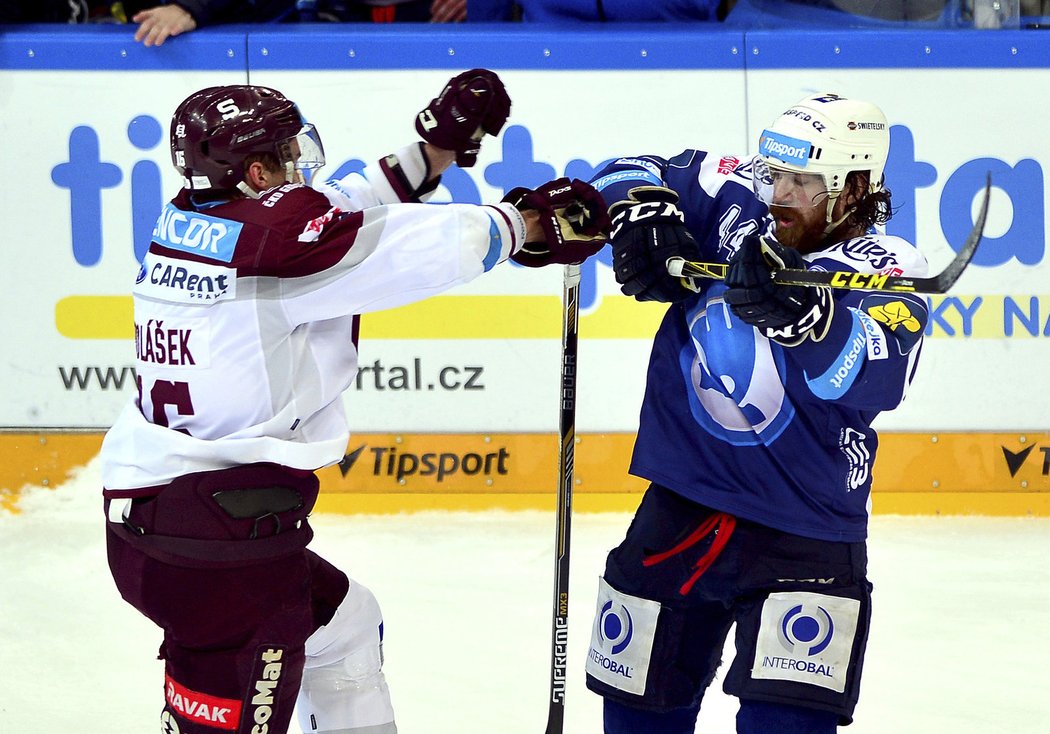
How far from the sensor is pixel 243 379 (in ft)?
7.00

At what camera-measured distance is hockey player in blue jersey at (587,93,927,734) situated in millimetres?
2229

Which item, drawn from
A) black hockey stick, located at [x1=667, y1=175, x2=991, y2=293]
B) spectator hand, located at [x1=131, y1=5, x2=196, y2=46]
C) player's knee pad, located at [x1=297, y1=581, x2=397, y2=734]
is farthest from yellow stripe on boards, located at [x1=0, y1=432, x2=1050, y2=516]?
black hockey stick, located at [x1=667, y1=175, x2=991, y2=293]

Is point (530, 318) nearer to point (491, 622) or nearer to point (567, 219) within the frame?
point (491, 622)

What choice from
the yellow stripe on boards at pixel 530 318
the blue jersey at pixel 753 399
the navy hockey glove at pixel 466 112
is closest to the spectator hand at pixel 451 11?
the yellow stripe on boards at pixel 530 318

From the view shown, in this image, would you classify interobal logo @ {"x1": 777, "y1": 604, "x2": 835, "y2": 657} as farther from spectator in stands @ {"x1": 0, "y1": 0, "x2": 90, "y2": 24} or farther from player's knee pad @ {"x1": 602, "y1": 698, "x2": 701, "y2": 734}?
spectator in stands @ {"x1": 0, "y1": 0, "x2": 90, "y2": 24}

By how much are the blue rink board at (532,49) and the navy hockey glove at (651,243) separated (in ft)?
6.95

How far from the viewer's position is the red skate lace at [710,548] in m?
2.32

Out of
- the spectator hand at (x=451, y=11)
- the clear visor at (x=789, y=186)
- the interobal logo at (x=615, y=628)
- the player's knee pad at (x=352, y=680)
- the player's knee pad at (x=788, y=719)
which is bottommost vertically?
the player's knee pad at (x=352, y=680)

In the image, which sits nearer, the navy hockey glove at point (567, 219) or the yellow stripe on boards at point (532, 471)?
the navy hockey glove at point (567, 219)

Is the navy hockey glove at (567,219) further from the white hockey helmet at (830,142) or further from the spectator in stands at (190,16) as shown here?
the spectator in stands at (190,16)

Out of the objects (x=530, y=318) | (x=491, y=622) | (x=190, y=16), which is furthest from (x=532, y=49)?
(x=491, y=622)

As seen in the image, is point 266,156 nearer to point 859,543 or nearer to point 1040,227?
point 859,543

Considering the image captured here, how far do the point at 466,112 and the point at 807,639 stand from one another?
1135 mm

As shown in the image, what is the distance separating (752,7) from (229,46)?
67.4 inches
